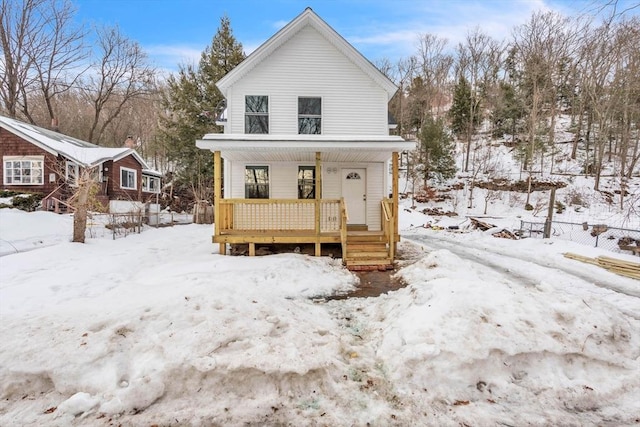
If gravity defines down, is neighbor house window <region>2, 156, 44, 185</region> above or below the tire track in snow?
above

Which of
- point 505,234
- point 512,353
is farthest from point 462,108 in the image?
point 512,353

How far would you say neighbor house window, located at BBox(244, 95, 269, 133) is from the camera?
11.0 m

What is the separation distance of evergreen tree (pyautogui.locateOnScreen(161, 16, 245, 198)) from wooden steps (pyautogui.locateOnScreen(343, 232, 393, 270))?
16802mm

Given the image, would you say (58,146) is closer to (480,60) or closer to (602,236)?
(602,236)

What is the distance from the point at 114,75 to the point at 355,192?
1192 inches

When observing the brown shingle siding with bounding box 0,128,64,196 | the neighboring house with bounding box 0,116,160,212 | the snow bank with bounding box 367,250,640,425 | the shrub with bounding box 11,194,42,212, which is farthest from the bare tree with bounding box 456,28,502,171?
the shrub with bounding box 11,194,42,212

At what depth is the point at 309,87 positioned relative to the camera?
10977mm

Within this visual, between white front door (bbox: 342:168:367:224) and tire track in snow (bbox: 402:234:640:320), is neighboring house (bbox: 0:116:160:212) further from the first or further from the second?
tire track in snow (bbox: 402:234:640:320)

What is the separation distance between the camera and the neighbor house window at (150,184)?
87.8 feet

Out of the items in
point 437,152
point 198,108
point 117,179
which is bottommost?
point 117,179

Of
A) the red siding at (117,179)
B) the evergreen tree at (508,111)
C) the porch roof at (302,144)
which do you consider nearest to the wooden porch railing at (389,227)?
the porch roof at (302,144)

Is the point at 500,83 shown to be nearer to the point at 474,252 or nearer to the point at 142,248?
the point at 474,252

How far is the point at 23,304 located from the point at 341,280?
5644 mm

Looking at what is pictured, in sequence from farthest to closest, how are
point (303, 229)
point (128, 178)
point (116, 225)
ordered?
point (128, 178)
point (116, 225)
point (303, 229)
